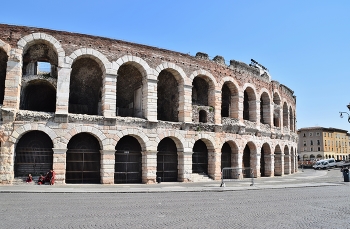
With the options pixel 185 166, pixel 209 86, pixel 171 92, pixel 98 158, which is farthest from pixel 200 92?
pixel 98 158

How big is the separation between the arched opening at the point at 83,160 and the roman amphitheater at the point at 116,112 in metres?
0.06

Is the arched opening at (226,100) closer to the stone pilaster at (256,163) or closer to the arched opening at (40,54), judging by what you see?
the stone pilaster at (256,163)

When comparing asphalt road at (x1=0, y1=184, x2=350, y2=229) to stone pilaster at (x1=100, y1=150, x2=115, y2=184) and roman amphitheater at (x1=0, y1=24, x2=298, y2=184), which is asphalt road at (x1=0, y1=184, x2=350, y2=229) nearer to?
roman amphitheater at (x1=0, y1=24, x2=298, y2=184)

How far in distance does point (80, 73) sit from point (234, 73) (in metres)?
12.3

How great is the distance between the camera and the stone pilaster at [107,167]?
19.5 m

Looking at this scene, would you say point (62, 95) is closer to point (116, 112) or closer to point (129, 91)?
point (116, 112)

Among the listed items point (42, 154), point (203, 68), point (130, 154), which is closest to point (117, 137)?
point (130, 154)

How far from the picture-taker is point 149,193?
15500 millimetres

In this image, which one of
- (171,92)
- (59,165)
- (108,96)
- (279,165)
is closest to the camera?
(59,165)

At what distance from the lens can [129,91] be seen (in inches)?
941

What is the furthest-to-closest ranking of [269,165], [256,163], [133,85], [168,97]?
[269,165] → [256,163] → [168,97] → [133,85]

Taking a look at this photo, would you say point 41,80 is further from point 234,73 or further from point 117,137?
point 234,73

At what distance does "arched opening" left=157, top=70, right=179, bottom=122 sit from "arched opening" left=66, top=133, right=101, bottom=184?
6059 millimetres

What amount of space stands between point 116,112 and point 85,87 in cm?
283
